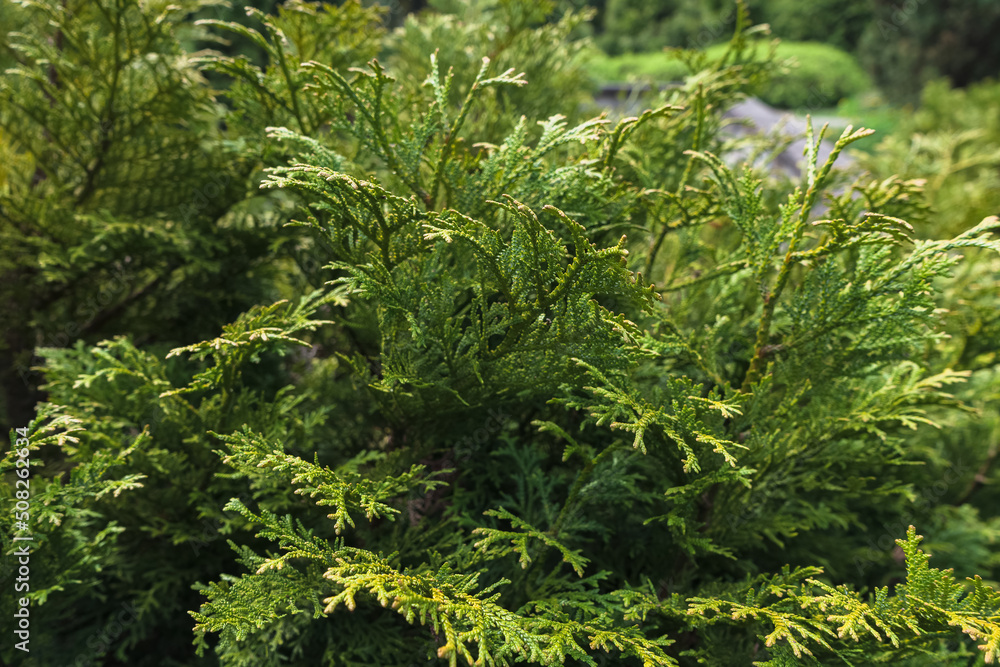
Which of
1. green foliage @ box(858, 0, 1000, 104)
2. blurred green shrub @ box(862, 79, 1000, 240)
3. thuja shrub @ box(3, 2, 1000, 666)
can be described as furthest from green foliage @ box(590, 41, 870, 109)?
thuja shrub @ box(3, 2, 1000, 666)

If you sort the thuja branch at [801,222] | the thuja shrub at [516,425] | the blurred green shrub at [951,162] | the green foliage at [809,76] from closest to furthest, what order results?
1. the thuja shrub at [516,425]
2. the thuja branch at [801,222]
3. the blurred green shrub at [951,162]
4. the green foliage at [809,76]

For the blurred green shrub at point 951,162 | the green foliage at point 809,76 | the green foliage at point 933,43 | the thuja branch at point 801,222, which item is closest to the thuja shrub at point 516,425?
the thuja branch at point 801,222

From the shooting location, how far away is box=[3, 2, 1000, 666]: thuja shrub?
1.63m

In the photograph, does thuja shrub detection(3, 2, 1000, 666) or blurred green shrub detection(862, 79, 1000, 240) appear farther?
blurred green shrub detection(862, 79, 1000, 240)

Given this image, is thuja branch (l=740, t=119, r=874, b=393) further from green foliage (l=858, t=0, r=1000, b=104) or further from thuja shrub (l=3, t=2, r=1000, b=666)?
green foliage (l=858, t=0, r=1000, b=104)

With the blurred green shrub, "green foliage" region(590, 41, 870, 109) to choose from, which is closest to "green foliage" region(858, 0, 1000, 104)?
"green foliage" region(590, 41, 870, 109)

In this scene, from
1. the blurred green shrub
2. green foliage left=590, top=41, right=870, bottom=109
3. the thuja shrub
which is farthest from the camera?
green foliage left=590, top=41, right=870, bottom=109

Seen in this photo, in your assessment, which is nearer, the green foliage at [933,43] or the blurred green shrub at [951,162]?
the blurred green shrub at [951,162]

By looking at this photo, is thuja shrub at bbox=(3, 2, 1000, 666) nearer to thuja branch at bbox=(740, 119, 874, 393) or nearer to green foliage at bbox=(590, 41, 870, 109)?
thuja branch at bbox=(740, 119, 874, 393)

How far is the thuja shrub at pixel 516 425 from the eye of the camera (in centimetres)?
163

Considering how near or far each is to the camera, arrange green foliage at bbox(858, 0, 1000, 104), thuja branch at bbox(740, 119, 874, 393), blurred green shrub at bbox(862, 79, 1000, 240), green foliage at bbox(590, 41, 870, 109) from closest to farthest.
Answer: thuja branch at bbox(740, 119, 874, 393)
blurred green shrub at bbox(862, 79, 1000, 240)
green foliage at bbox(858, 0, 1000, 104)
green foliage at bbox(590, 41, 870, 109)

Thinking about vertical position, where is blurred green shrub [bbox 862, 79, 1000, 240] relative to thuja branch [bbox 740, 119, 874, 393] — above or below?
below

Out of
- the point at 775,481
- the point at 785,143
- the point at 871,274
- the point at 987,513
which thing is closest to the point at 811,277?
the point at 871,274

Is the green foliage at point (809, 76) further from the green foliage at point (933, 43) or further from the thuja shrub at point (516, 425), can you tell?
the thuja shrub at point (516, 425)
